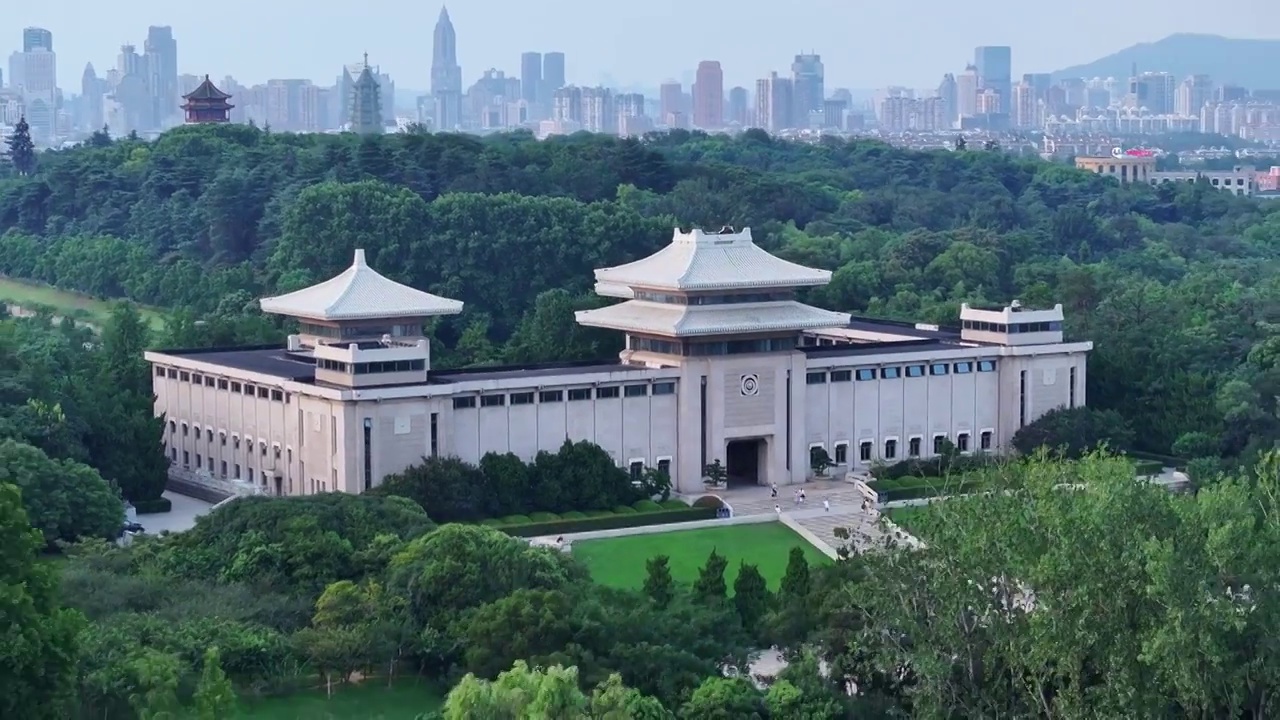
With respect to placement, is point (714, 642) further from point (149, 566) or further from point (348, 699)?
point (149, 566)

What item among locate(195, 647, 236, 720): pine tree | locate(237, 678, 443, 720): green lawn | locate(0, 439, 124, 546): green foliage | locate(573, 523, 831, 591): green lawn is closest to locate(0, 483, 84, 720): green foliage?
locate(195, 647, 236, 720): pine tree

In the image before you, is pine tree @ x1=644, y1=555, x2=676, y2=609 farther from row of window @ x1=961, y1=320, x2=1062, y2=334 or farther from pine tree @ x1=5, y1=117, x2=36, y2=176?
pine tree @ x1=5, y1=117, x2=36, y2=176

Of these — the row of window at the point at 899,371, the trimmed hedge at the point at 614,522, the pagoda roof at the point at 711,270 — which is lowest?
the trimmed hedge at the point at 614,522

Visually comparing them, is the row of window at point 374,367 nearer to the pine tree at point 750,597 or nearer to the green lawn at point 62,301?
the pine tree at point 750,597

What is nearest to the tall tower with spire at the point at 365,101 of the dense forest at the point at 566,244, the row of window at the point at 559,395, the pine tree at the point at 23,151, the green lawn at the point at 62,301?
the dense forest at the point at 566,244

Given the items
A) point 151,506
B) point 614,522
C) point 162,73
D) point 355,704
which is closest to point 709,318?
point 614,522

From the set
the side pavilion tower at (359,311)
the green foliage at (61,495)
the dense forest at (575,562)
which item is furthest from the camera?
the side pavilion tower at (359,311)
